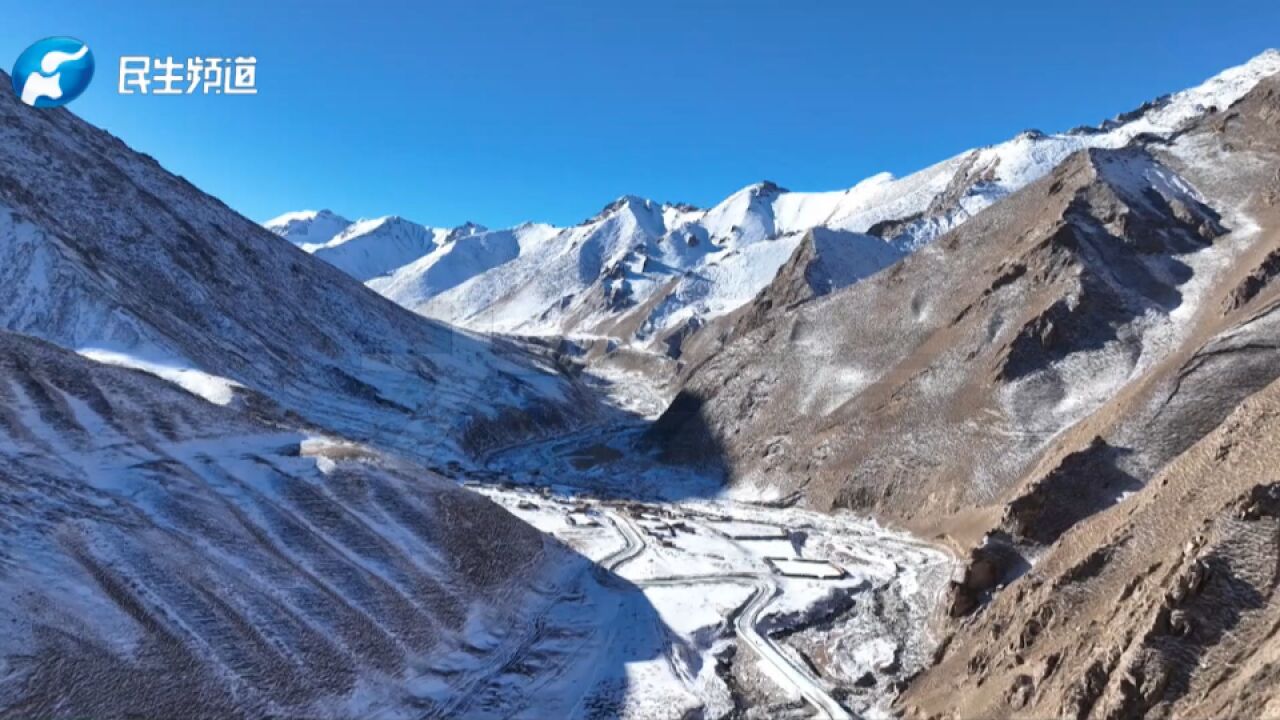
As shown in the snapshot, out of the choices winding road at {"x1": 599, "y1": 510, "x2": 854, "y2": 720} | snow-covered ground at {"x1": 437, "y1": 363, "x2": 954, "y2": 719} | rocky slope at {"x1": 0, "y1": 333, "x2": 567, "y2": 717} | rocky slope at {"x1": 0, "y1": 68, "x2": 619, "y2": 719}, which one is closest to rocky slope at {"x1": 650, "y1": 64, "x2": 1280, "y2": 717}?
snow-covered ground at {"x1": 437, "y1": 363, "x2": 954, "y2": 719}

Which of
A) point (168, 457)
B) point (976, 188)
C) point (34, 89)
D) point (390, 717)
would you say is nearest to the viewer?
point (390, 717)

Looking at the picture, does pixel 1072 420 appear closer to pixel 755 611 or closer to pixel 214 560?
pixel 755 611

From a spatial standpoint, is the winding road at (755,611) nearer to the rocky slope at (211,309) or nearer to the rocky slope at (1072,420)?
the rocky slope at (1072,420)

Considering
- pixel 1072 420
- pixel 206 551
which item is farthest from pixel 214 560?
pixel 1072 420

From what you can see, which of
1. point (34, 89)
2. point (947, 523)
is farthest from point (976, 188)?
point (34, 89)

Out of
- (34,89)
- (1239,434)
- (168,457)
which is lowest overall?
(1239,434)

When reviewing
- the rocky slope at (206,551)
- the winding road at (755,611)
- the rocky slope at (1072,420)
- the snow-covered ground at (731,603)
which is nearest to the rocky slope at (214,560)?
the rocky slope at (206,551)

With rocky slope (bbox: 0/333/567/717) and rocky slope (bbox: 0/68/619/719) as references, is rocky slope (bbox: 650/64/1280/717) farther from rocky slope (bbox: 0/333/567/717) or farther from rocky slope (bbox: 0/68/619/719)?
rocky slope (bbox: 0/333/567/717)

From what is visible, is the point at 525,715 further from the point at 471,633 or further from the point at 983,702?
the point at 983,702
